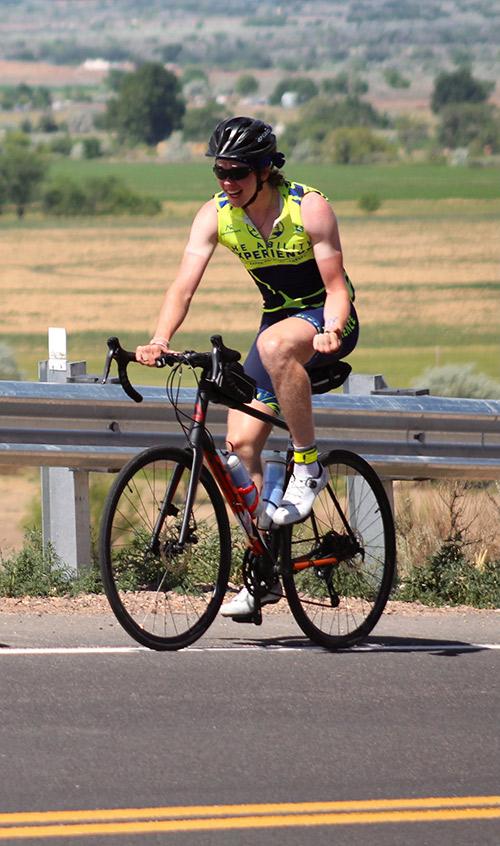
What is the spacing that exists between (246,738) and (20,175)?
126034 millimetres

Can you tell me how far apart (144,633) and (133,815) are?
1.76 meters

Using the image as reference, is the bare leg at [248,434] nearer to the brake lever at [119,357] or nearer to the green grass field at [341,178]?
the brake lever at [119,357]

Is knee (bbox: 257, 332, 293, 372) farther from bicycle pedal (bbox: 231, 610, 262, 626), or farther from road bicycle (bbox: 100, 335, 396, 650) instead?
bicycle pedal (bbox: 231, 610, 262, 626)

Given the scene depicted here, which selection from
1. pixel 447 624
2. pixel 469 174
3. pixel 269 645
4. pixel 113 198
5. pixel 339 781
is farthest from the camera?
pixel 469 174

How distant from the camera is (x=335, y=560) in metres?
7.03

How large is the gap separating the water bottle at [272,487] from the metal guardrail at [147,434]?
1.13m

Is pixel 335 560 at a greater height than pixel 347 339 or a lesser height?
lesser

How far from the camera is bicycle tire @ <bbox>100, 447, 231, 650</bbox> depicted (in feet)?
20.7

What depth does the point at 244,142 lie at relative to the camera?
629 centimetres

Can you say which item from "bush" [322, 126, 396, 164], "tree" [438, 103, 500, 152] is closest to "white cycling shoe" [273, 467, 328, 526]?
"bush" [322, 126, 396, 164]

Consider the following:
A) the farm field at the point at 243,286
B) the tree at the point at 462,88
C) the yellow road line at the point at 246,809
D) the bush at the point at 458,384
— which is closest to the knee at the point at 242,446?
the yellow road line at the point at 246,809

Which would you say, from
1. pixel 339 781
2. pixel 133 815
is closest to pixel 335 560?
pixel 339 781

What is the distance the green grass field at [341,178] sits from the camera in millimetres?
124750

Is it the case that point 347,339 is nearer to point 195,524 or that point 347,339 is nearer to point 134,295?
point 195,524
